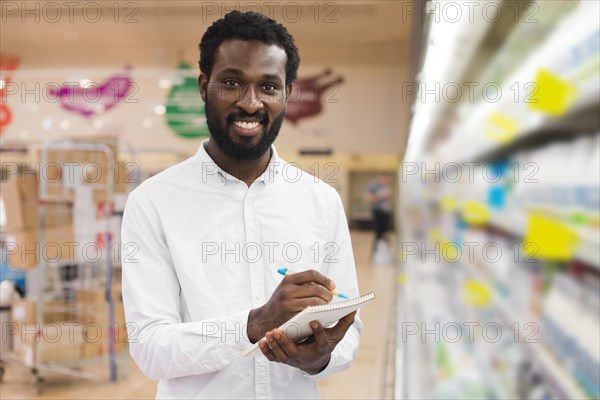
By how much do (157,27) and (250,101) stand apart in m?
0.93

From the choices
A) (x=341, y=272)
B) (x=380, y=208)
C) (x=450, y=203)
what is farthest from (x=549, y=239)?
(x=450, y=203)

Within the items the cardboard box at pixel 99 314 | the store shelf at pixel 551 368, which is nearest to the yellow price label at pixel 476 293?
the store shelf at pixel 551 368

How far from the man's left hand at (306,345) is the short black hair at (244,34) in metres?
0.48

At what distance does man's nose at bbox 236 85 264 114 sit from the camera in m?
1.08

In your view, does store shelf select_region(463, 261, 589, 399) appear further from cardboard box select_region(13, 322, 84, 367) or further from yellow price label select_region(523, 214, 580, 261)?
cardboard box select_region(13, 322, 84, 367)

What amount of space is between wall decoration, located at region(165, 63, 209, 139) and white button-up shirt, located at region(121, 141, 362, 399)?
75cm

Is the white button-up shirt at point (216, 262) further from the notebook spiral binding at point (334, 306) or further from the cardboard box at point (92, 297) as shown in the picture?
the cardboard box at point (92, 297)

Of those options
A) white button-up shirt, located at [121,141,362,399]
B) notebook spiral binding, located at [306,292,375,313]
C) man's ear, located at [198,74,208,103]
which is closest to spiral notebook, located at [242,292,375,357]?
notebook spiral binding, located at [306,292,375,313]

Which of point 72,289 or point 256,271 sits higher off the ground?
point 256,271

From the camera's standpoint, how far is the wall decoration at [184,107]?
6.63ft

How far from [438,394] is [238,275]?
301 cm

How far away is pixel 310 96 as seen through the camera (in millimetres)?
2758

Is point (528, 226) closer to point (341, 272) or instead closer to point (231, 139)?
point (341, 272)

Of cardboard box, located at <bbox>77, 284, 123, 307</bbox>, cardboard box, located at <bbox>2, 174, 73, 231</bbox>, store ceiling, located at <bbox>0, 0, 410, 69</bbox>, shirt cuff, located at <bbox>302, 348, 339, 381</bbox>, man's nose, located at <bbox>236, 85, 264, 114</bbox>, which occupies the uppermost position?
store ceiling, located at <bbox>0, 0, 410, 69</bbox>
